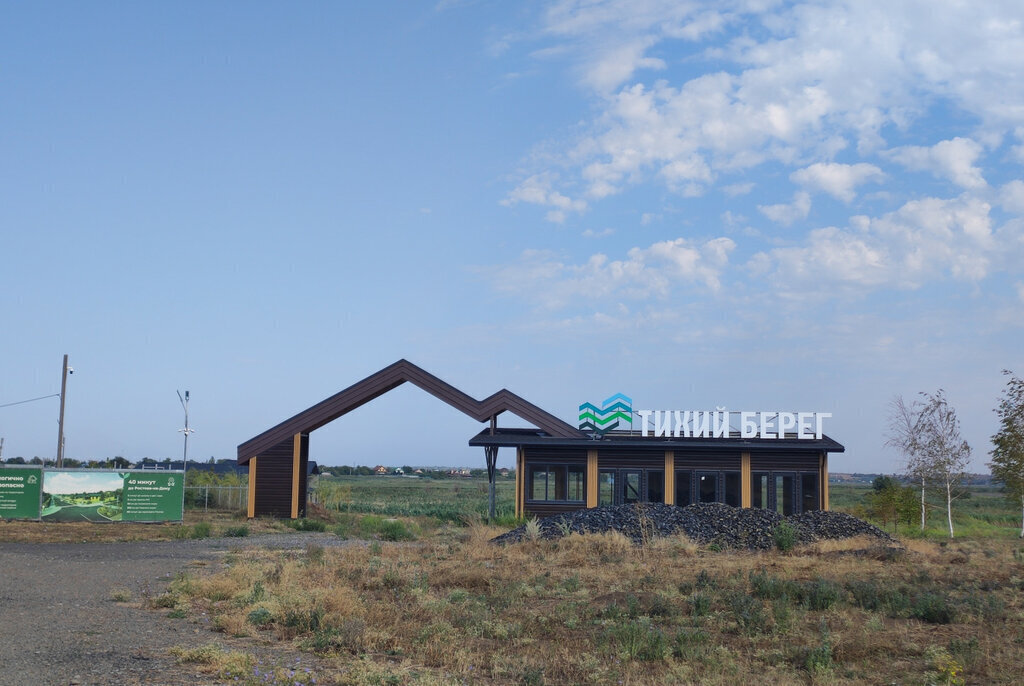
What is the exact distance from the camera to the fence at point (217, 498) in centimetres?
4509

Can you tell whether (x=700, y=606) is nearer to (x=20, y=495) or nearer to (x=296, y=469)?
(x=296, y=469)

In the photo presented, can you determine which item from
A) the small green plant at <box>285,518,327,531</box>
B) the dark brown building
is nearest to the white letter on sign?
the dark brown building

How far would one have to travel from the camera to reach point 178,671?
34.1 ft

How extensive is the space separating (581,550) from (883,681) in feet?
42.5

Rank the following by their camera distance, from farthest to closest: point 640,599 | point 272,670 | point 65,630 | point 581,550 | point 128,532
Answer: point 128,532, point 581,550, point 640,599, point 65,630, point 272,670

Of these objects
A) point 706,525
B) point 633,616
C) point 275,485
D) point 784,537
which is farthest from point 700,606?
point 275,485

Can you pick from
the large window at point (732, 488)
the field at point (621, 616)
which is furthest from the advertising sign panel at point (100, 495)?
the large window at point (732, 488)

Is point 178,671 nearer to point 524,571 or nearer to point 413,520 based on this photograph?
point 524,571

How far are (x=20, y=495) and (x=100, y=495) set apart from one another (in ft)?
10.7

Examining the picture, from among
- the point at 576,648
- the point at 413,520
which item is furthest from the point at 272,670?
the point at 413,520

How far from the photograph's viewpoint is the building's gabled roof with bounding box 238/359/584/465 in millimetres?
35031

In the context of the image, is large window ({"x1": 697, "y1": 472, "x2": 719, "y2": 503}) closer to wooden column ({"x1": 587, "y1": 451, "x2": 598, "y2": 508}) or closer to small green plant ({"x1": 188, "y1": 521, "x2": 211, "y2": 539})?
wooden column ({"x1": 587, "y1": 451, "x2": 598, "y2": 508})

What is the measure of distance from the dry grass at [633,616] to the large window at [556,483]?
42.7 ft

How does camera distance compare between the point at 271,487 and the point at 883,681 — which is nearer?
the point at 883,681
